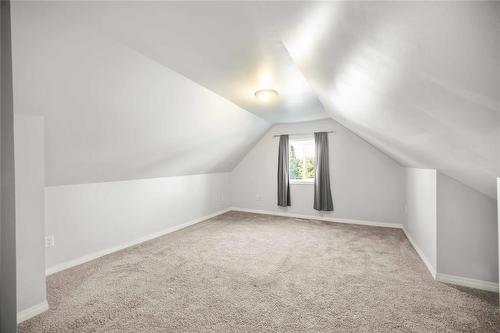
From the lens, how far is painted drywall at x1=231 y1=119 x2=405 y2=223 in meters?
4.25

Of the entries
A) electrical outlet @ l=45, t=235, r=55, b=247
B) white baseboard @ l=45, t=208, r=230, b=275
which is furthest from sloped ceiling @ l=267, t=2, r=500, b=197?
white baseboard @ l=45, t=208, r=230, b=275

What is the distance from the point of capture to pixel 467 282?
86.7 inches

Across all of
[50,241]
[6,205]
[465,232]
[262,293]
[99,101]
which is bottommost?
[262,293]

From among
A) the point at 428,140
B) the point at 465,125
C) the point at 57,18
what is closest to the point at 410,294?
the point at 428,140

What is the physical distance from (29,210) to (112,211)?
1371 mm

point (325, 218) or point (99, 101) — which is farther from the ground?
point (99, 101)

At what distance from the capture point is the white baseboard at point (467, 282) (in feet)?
6.93

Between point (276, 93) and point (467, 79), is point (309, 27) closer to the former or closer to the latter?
point (467, 79)

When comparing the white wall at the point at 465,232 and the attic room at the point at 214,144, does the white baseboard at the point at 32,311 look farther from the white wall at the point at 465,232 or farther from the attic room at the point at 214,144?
the white wall at the point at 465,232

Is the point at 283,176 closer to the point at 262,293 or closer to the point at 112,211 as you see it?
the point at 262,293

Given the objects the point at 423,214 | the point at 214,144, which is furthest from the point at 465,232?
the point at 214,144

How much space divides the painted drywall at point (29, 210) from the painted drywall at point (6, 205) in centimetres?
120

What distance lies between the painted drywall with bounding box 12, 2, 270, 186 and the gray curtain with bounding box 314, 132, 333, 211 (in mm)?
1886

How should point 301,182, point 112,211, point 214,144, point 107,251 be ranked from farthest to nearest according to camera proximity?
point 301,182
point 214,144
point 112,211
point 107,251
